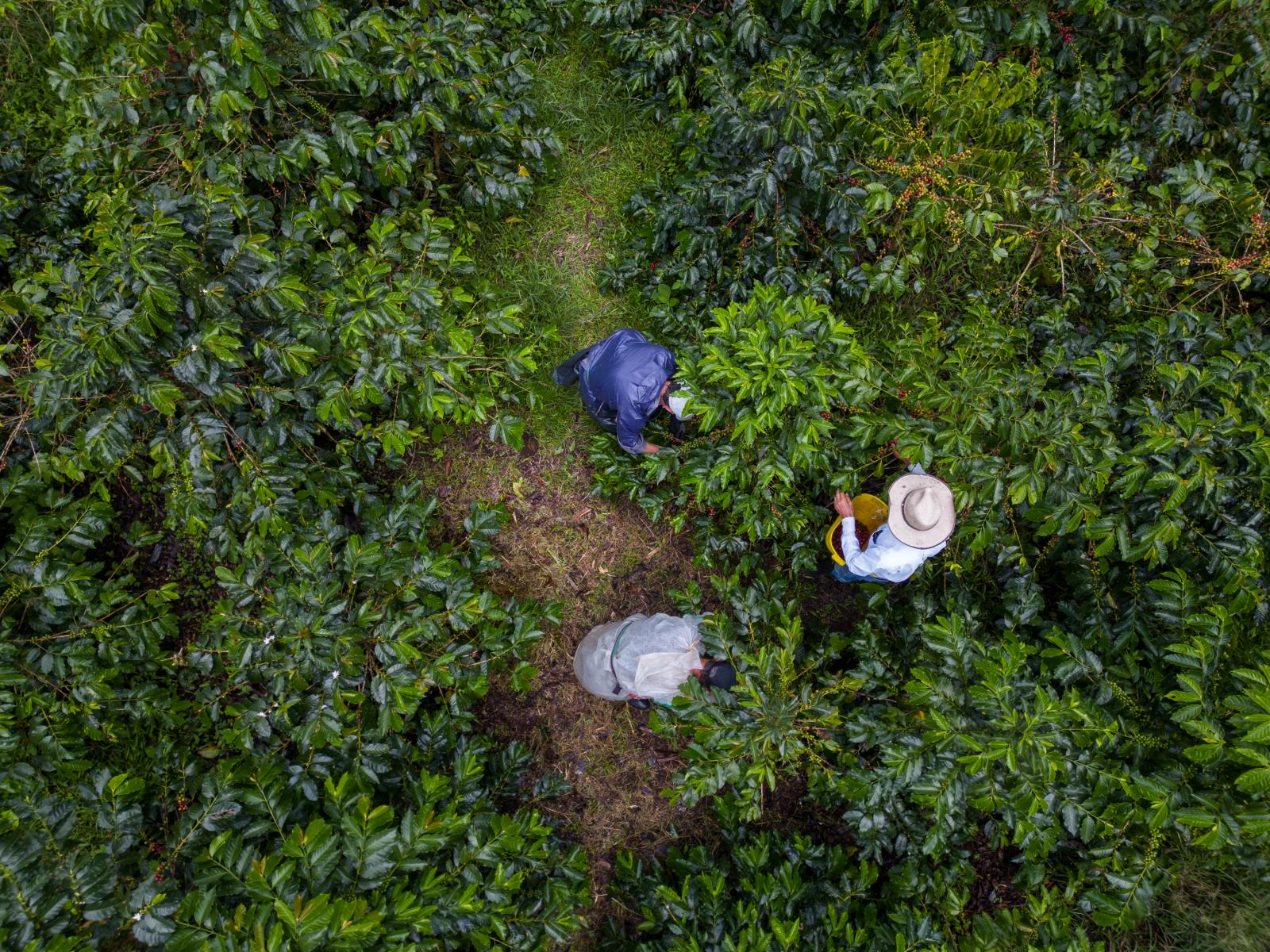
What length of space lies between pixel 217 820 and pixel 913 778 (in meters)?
2.75

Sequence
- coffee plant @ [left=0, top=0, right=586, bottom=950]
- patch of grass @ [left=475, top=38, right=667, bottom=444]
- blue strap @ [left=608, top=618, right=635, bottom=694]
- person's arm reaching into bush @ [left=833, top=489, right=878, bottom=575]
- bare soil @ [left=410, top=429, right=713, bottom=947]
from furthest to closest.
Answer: patch of grass @ [left=475, top=38, right=667, bottom=444] < bare soil @ [left=410, top=429, right=713, bottom=947] < blue strap @ [left=608, top=618, right=635, bottom=694] < person's arm reaching into bush @ [left=833, top=489, right=878, bottom=575] < coffee plant @ [left=0, top=0, right=586, bottom=950]

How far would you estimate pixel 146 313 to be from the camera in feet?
8.07

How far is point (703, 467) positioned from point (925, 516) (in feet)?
3.39

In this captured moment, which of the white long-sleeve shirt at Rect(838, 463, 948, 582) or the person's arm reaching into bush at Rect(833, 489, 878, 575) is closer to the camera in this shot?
the white long-sleeve shirt at Rect(838, 463, 948, 582)

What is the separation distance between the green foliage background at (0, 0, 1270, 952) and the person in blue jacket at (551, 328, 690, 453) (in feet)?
0.82

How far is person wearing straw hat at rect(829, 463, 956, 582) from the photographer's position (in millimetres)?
2707

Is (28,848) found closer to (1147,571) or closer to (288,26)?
(288,26)

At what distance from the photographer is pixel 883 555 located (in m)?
2.88

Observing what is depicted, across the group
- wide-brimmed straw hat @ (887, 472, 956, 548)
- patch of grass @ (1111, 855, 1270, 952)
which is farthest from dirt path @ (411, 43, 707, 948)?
patch of grass @ (1111, 855, 1270, 952)

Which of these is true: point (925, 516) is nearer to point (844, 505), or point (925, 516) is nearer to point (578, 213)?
point (844, 505)

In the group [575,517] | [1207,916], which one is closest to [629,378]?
[575,517]

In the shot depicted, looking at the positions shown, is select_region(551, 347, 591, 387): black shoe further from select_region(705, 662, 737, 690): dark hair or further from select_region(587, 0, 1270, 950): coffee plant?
select_region(705, 662, 737, 690): dark hair

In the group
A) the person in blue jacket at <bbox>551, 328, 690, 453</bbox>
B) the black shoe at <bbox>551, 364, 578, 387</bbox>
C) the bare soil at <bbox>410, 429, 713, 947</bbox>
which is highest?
the person in blue jacket at <bbox>551, 328, 690, 453</bbox>

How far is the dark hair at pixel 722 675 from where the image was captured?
3043mm
